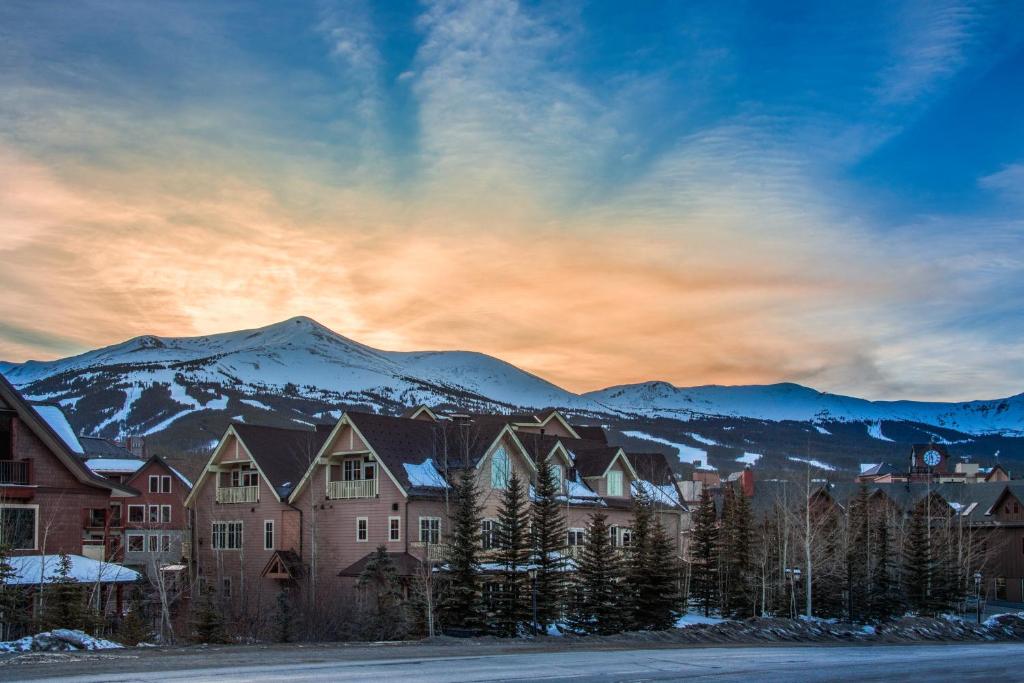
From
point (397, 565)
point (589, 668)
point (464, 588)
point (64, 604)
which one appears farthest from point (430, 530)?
point (589, 668)

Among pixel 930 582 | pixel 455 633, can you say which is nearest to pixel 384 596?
pixel 455 633

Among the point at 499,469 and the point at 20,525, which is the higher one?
the point at 499,469

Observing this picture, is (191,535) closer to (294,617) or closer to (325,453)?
(325,453)

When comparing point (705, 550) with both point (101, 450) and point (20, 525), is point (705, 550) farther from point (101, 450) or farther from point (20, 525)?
point (101, 450)

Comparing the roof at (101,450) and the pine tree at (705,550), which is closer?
the pine tree at (705,550)

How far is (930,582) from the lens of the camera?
63281 millimetres

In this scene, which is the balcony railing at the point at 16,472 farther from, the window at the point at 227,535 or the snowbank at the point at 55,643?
the window at the point at 227,535

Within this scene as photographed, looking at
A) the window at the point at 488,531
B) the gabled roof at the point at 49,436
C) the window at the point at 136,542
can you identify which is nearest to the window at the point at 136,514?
the window at the point at 136,542

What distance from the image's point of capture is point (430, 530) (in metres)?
48.4

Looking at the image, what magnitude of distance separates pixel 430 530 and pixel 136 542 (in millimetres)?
43616

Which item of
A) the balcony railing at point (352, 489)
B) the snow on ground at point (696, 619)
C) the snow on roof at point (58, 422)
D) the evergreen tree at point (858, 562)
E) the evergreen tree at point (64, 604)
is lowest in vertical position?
the snow on ground at point (696, 619)

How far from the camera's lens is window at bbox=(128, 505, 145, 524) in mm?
82688

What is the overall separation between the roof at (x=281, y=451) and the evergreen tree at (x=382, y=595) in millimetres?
10993

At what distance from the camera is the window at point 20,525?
116 feet
